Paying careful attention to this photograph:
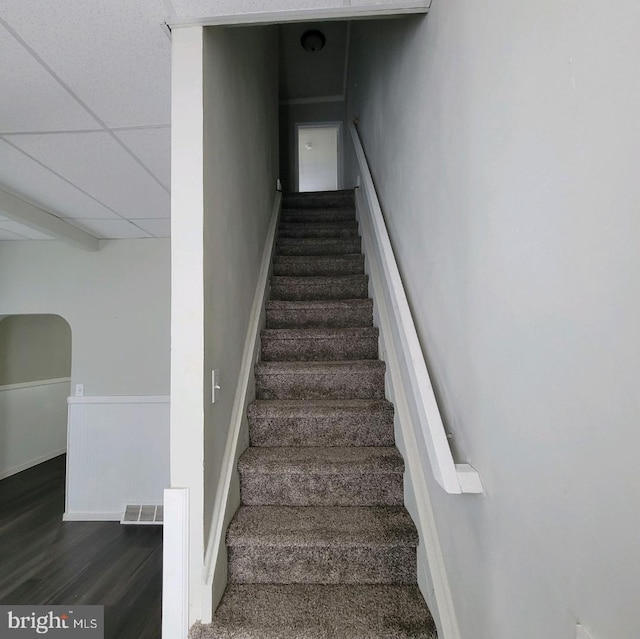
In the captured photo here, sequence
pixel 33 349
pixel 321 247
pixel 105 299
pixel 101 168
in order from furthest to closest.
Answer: pixel 33 349, pixel 105 299, pixel 321 247, pixel 101 168

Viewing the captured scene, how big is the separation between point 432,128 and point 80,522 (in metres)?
4.08

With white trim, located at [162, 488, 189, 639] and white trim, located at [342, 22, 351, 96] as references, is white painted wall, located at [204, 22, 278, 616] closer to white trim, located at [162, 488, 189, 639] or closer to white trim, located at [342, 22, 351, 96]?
white trim, located at [162, 488, 189, 639]

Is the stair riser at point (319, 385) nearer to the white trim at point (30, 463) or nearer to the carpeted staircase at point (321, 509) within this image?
the carpeted staircase at point (321, 509)

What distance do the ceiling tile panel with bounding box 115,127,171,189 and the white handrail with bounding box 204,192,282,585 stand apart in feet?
2.80

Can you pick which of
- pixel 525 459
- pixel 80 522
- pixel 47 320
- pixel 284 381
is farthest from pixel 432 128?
pixel 47 320

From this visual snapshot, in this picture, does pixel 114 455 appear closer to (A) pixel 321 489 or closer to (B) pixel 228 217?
(A) pixel 321 489

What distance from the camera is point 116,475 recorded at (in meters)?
3.38

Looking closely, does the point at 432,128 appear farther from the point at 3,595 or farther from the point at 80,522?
the point at 80,522

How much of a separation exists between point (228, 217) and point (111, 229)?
7.76 ft

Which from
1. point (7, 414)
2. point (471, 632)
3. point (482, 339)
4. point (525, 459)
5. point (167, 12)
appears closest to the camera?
point (525, 459)

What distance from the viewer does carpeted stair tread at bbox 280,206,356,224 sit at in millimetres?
3658

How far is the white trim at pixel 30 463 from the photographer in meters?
4.16

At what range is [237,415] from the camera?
1.71 metres

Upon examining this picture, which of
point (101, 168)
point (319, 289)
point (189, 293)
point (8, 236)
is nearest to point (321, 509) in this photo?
point (189, 293)
